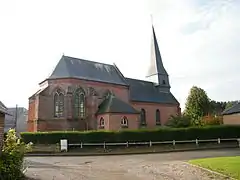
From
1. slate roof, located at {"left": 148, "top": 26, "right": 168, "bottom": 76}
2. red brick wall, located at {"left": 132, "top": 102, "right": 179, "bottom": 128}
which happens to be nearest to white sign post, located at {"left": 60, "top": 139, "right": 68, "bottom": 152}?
red brick wall, located at {"left": 132, "top": 102, "right": 179, "bottom": 128}

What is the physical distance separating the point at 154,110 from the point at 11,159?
128ft

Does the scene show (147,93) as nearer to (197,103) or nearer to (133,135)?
(197,103)

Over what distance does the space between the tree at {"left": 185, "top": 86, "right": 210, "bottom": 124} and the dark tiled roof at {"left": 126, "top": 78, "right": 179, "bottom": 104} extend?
42.4ft

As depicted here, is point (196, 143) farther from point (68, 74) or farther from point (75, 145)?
point (68, 74)

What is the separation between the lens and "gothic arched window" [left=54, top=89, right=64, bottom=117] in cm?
3641

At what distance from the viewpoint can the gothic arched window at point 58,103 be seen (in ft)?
119

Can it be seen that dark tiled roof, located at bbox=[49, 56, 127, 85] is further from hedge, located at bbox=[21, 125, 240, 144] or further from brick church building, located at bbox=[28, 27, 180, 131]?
hedge, located at bbox=[21, 125, 240, 144]

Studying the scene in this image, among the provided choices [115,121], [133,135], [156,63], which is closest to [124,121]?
[115,121]

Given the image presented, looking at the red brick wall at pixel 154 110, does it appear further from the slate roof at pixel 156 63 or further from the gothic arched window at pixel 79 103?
the gothic arched window at pixel 79 103

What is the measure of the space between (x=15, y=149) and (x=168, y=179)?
6.37 m

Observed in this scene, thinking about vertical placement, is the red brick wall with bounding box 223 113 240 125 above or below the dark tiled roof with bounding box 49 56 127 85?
below

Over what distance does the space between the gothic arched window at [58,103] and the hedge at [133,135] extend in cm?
777

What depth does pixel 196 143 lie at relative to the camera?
30.8m

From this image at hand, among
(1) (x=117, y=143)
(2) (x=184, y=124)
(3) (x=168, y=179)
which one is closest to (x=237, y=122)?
(2) (x=184, y=124)
